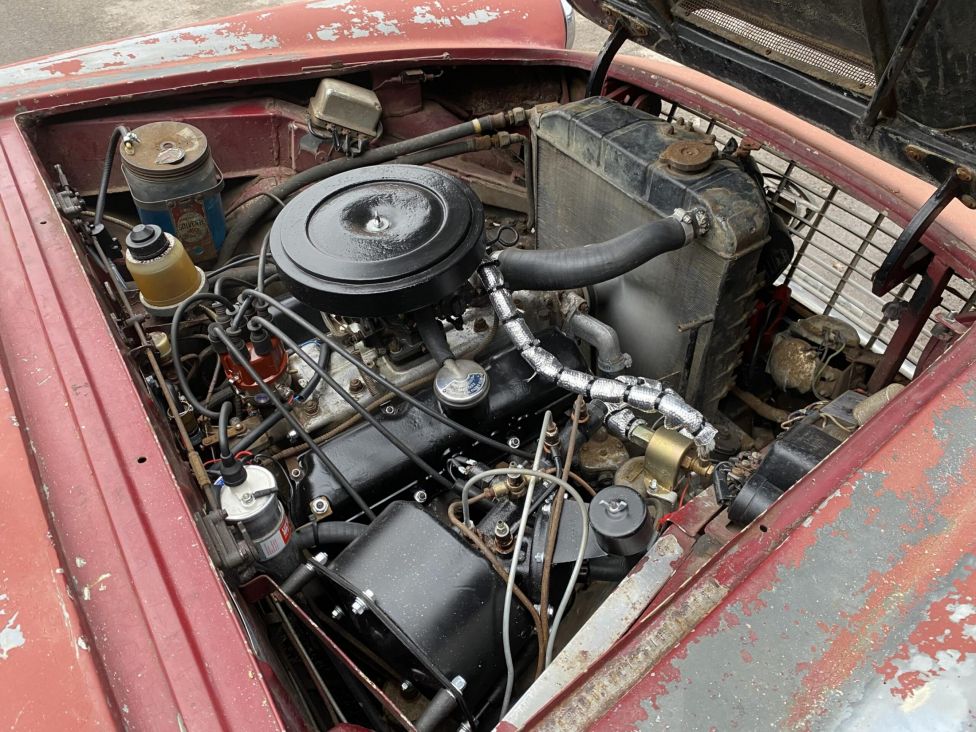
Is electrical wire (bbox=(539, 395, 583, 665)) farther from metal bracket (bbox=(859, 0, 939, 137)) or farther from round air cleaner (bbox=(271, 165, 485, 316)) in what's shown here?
metal bracket (bbox=(859, 0, 939, 137))

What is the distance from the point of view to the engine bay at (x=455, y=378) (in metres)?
1.11

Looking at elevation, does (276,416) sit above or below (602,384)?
below

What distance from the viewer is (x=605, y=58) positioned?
1.76 meters

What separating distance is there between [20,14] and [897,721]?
22.7ft

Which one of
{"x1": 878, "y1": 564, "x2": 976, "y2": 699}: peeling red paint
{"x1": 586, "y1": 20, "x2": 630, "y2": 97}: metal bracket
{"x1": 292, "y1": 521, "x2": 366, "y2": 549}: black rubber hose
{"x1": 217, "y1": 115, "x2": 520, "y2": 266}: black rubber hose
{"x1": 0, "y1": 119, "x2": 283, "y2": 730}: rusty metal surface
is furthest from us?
{"x1": 217, "y1": 115, "x2": 520, "y2": 266}: black rubber hose

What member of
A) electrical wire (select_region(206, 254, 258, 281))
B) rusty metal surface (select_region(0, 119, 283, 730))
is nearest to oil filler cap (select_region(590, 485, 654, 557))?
rusty metal surface (select_region(0, 119, 283, 730))

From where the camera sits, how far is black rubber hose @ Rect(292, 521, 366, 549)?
1.26 metres

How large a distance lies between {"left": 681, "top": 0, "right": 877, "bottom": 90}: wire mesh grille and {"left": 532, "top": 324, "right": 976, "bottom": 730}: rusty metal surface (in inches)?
24.7

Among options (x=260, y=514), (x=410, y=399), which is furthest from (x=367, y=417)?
(x=260, y=514)

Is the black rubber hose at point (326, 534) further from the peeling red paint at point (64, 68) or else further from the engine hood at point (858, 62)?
the peeling red paint at point (64, 68)

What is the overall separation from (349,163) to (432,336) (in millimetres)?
855

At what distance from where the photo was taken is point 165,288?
1579 millimetres

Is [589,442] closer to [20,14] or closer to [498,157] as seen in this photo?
[498,157]

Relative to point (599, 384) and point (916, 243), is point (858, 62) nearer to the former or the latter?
point (916, 243)
